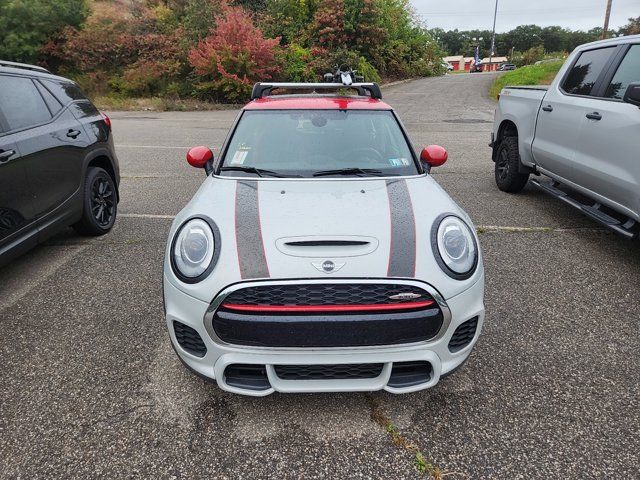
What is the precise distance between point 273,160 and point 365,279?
4.65 feet

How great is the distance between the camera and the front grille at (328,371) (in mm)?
2129

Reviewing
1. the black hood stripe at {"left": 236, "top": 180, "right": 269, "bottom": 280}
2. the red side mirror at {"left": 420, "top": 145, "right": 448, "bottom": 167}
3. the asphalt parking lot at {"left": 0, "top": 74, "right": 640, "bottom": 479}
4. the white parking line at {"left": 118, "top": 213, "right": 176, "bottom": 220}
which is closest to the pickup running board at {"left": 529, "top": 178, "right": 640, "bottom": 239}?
the asphalt parking lot at {"left": 0, "top": 74, "right": 640, "bottom": 479}

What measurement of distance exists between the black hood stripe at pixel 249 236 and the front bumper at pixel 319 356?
23cm

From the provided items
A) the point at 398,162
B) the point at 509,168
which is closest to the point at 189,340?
the point at 398,162

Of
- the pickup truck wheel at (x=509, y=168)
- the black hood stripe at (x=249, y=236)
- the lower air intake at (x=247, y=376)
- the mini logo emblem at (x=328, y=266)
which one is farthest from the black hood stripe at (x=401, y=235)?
the pickup truck wheel at (x=509, y=168)

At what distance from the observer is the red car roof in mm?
3560

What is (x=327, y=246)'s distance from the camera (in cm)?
223

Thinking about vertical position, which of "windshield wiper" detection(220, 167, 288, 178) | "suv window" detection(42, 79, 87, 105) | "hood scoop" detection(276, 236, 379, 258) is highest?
"suv window" detection(42, 79, 87, 105)

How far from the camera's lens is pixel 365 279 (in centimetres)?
208

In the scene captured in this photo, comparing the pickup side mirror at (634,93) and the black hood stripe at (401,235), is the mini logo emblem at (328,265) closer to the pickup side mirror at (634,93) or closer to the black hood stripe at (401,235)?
the black hood stripe at (401,235)

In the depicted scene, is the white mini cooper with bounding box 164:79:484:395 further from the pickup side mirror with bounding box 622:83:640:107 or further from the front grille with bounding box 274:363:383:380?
the pickup side mirror with bounding box 622:83:640:107

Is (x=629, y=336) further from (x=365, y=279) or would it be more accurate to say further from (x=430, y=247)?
(x=365, y=279)

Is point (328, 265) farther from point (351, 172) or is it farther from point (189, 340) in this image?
point (351, 172)

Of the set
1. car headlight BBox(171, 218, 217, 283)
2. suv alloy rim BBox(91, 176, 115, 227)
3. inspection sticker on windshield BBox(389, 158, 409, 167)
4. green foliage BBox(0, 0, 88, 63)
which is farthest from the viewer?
green foliage BBox(0, 0, 88, 63)
